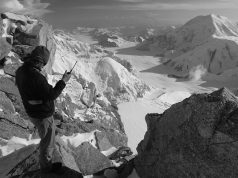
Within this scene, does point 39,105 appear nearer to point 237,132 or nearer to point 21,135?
point 237,132

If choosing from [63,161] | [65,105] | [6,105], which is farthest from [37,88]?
[65,105]

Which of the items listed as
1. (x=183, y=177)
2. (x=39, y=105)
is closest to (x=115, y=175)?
(x=183, y=177)

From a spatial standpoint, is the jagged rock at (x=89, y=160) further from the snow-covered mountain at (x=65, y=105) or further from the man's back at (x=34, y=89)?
the man's back at (x=34, y=89)

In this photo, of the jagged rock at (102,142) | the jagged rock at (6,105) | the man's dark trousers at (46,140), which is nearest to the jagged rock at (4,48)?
the jagged rock at (6,105)

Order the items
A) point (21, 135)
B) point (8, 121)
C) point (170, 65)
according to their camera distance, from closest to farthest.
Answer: point (21, 135) → point (8, 121) → point (170, 65)

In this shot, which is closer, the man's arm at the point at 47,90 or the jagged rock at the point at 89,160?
the man's arm at the point at 47,90

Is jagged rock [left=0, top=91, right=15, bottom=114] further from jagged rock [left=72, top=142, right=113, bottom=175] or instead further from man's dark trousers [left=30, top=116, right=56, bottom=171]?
man's dark trousers [left=30, top=116, right=56, bottom=171]
